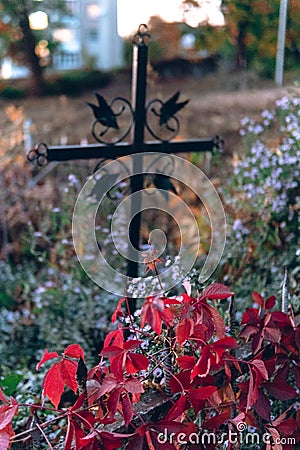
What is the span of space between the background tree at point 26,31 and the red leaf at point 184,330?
4863 millimetres

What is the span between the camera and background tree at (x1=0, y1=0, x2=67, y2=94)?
19.4 feet

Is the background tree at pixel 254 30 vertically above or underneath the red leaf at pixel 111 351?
above

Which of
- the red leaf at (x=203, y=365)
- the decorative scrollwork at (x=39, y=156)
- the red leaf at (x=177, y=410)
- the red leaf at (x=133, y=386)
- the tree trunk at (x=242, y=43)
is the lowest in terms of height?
the red leaf at (x=177, y=410)

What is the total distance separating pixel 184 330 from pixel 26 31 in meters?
6.79

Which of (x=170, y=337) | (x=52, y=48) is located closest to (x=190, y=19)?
(x=170, y=337)

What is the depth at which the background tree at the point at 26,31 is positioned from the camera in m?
5.90

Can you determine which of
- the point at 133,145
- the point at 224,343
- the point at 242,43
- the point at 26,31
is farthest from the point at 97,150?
the point at 26,31

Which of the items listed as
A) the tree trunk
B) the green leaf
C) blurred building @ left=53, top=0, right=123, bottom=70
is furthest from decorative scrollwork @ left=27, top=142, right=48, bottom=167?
blurred building @ left=53, top=0, right=123, bottom=70

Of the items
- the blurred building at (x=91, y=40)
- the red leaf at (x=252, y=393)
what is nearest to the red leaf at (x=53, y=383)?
the red leaf at (x=252, y=393)

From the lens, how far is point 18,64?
789cm

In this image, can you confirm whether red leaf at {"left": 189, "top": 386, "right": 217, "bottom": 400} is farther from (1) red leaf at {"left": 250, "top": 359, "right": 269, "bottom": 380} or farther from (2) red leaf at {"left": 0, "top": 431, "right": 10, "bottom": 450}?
(2) red leaf at {"left": 0, "top": 431, "right": 10, "bottom": 450}

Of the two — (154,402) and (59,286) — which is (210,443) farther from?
(59,286)

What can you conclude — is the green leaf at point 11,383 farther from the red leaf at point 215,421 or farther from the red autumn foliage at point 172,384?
the red leaf at point 215,421

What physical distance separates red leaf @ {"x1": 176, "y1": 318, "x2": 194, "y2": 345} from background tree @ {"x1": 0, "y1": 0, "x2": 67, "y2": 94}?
4863mm
